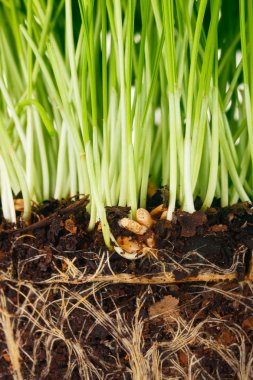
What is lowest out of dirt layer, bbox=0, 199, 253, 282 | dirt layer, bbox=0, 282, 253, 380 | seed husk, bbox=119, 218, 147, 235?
dirt layer, bbox=0, 282, 253, 380

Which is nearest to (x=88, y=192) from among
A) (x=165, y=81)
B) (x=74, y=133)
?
(x=74, y=133)

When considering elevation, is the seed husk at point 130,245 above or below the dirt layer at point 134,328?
above

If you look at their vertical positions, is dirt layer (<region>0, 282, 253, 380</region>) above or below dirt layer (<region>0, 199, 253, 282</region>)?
below

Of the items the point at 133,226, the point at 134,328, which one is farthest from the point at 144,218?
the point at 134,328

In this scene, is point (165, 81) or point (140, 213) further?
point (165, 81)

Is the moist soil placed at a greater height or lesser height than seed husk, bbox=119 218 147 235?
lesser

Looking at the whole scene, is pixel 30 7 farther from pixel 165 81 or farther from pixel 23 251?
pixel 23 251

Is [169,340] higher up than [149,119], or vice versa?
[149,119]

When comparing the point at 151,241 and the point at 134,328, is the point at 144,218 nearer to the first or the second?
the point at 151,241

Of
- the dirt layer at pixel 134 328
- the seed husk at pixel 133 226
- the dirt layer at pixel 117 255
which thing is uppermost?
the seed husk at pixel 133 226
